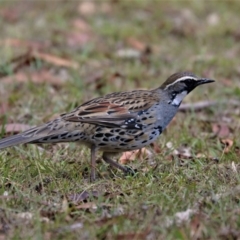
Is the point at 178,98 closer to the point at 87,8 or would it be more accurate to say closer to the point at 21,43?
the point at 21,43

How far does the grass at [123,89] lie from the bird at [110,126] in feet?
0.88

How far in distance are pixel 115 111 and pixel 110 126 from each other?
184 millimetres

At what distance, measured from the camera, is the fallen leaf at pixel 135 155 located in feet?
26.5

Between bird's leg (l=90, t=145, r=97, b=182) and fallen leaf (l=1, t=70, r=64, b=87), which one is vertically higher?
bird's leg (l=90, t=145, r=97, b=182)

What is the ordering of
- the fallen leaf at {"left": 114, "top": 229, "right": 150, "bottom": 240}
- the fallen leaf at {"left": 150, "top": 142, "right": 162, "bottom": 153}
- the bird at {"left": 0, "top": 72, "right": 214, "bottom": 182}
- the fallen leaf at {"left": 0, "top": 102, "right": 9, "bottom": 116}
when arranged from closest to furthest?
the fallen leaf at {"left": 114, "top": 229, "right": 150, "bottom": 240}
the bird at {"left": 0, "top": 72, "right": 214, "bottom": 182}
the fallen leaf at {"left": 150, "top": 142, "right": 162, "bottom": 153}
the fallen leaf at {"left": 0, "top": 102, "right": 9, "bottom": 116}

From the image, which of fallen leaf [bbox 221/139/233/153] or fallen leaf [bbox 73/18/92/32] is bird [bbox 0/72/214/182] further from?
fallen leaf [bbox 73/18/92/32]

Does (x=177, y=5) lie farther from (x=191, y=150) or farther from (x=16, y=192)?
(x=16, y=192)

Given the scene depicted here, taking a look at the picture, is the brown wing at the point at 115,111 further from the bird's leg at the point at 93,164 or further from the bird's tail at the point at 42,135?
the bird's leg at the point at 93,164

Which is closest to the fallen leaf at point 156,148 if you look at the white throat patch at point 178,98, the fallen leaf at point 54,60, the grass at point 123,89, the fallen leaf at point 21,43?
the grass at point 123,89

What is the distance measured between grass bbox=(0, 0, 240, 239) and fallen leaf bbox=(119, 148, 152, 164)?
150 millimetres

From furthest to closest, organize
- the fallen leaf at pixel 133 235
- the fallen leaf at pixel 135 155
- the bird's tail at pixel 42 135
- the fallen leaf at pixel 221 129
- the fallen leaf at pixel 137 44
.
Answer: the fallen leaf at pixel 137 44 → the fallen leaf at pixel 221 129 → the fallen leaf at pixel 135 155 → the bird's tail at pixel 42 135 → the fallen leaf at pixel 133 235

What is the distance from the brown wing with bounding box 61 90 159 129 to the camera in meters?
7.37

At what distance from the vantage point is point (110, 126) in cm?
739

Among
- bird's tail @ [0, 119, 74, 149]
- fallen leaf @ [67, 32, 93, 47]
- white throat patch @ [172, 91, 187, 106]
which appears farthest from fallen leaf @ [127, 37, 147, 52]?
bird's tail @ [0, 119, 74, 149]
